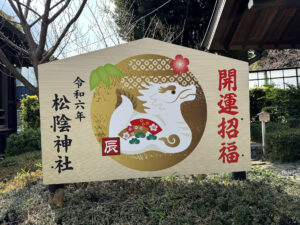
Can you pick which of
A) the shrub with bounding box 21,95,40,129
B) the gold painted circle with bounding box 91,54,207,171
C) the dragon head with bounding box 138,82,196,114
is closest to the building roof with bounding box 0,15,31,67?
the shrub with bounding box 21,95,40,129

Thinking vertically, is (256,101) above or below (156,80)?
above

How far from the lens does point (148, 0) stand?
10984 mm

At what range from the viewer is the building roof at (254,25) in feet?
14.9

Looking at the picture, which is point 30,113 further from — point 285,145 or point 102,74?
point 285,145

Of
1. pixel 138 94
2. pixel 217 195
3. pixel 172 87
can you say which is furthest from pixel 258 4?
pixel 217 195

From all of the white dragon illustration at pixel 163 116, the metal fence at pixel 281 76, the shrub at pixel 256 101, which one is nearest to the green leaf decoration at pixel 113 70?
the white dragon illustration at pixel 163 116

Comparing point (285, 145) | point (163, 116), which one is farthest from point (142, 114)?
point (285, 145)

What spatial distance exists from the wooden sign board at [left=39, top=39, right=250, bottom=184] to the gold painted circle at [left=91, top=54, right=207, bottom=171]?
1cm

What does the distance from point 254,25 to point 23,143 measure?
25.0 feet

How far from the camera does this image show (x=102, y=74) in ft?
11.4

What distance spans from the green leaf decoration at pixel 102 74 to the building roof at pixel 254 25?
242cm

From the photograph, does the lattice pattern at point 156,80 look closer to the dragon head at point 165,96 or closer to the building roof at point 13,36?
the dragon head at point 165,96

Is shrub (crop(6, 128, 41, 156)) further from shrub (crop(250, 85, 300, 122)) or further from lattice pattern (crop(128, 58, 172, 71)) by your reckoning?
shrub (crop(250, 85, 300, 122))

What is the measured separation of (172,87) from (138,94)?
494 mm
